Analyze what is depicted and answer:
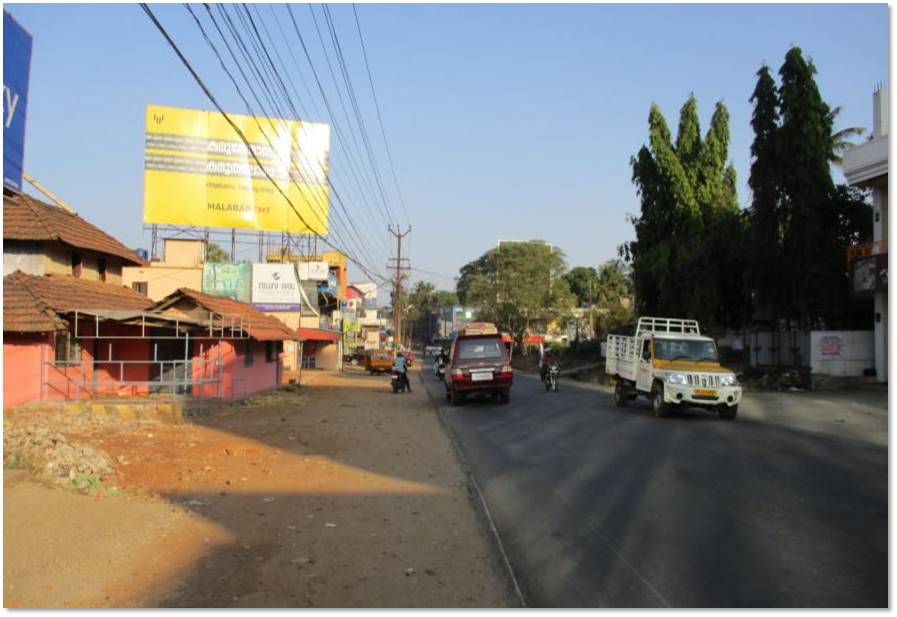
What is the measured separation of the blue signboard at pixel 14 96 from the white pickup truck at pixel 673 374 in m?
13.5

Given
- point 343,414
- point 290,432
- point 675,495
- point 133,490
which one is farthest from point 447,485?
point 343,414

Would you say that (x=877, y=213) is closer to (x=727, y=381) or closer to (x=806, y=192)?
(x=806, y=192)

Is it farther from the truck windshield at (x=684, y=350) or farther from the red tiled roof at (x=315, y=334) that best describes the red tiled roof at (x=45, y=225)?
the red tiled roof at (x=315, y=334)

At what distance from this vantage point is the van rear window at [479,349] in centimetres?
2303

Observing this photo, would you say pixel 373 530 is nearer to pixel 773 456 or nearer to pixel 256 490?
pixel 256 490

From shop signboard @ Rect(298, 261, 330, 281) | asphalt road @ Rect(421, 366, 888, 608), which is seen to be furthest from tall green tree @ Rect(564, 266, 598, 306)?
asphalt road @ Rect(421, 366, 888, 608)

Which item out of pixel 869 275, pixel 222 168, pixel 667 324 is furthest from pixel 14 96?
pixel 869 275

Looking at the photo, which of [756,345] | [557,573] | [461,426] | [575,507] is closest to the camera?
[557,573]

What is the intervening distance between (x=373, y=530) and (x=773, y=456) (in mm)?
7004

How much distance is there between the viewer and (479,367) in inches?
884

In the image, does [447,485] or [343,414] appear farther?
[343,414]

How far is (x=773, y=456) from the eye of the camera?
1143 centimetres

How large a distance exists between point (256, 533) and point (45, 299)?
46.7 feet

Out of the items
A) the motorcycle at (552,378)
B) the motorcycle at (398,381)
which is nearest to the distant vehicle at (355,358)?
the motorcycle at (398,381)
